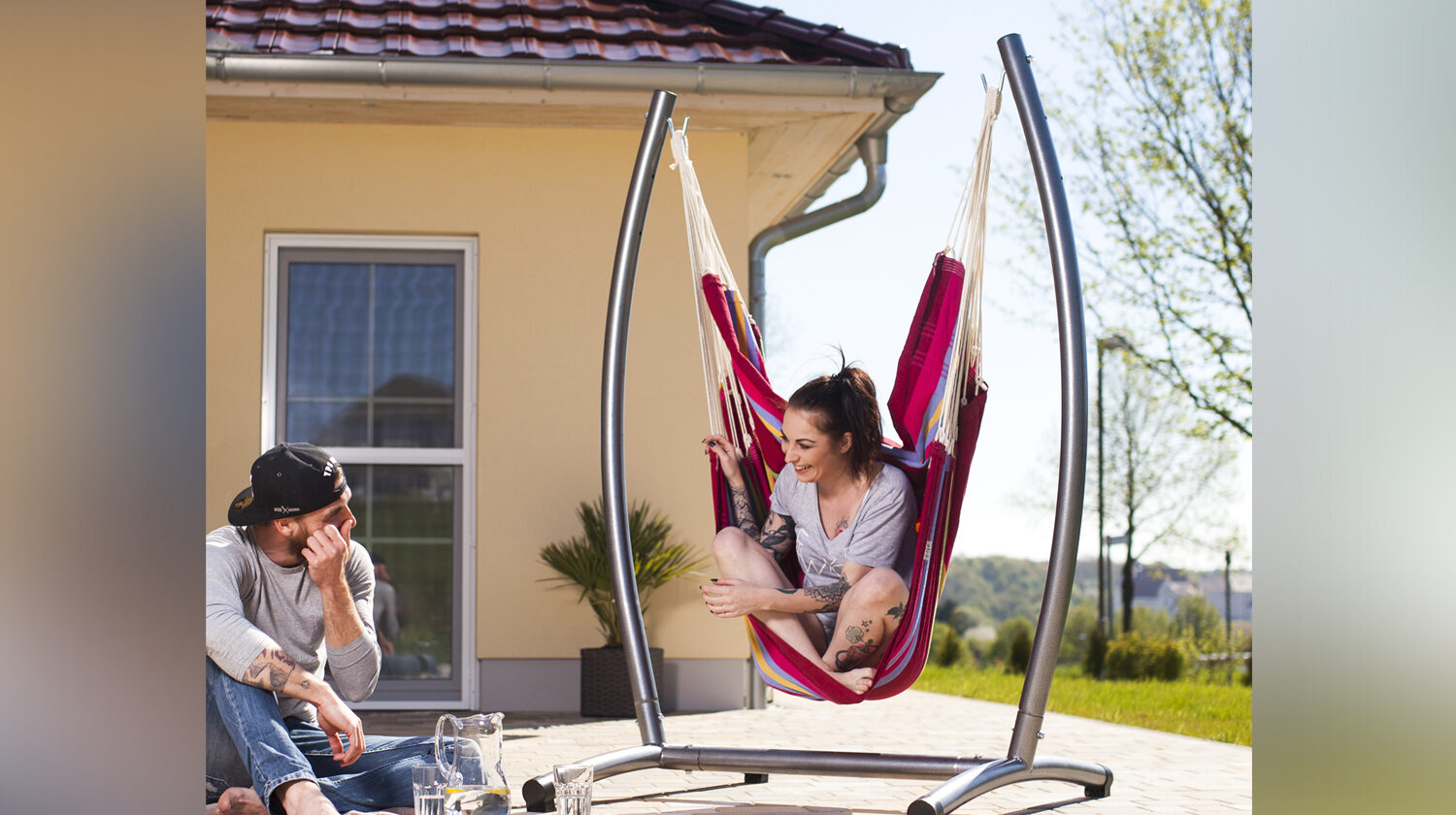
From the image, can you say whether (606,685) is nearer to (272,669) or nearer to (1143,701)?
(272,669)

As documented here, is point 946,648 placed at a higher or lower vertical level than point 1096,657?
lower

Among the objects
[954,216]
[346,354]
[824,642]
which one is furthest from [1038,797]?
[346,354]

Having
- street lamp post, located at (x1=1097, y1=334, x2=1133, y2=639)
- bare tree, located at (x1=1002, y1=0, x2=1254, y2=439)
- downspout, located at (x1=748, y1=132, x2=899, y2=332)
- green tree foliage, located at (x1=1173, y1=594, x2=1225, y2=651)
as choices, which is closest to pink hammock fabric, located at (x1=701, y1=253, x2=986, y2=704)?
downspout, located at (x1=748, y1=132, x2=899, y2=332)

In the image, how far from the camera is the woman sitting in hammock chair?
11.2 feet

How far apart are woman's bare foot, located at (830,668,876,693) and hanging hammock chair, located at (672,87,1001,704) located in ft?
0.06

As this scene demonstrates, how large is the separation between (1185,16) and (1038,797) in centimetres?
1017

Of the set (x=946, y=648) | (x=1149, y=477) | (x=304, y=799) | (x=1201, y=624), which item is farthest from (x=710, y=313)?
(x=1149, y=477)

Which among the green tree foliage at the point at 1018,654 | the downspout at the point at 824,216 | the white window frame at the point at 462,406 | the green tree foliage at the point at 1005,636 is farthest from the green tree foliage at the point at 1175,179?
the white window frame at the point at 462,406

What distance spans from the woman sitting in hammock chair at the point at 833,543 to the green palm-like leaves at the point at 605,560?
2.08 metres

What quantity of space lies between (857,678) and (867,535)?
38 centimetres

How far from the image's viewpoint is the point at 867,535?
3492 millimetres

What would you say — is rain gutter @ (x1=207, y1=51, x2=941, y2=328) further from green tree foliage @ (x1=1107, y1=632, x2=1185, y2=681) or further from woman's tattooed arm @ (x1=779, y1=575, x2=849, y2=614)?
green tree foliage @ (x1=1107, y1=632, x2=1185, y2=681)

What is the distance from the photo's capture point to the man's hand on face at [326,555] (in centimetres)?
258
